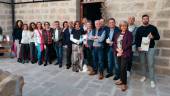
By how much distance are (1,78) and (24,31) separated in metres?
4.69

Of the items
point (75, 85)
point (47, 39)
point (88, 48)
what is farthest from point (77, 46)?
point (75, 85)

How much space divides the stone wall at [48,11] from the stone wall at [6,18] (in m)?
0.38

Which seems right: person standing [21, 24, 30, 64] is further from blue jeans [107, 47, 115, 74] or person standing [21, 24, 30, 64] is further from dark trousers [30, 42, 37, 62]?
blue jeans [107, 47, 115, 74]

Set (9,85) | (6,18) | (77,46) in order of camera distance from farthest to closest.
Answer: (6,18) < (77,46) < (9,85)

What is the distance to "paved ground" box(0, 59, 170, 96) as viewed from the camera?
5.48 metres

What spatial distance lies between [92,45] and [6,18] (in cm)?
517

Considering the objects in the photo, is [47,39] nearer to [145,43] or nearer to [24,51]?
[24,51]

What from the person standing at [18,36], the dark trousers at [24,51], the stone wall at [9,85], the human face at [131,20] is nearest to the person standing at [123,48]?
the human face at [131,20]

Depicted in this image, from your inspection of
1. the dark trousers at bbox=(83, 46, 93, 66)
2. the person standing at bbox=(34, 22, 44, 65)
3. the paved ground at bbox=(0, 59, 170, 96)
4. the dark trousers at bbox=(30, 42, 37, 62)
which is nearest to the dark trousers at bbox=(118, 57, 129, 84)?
A: the paved ground at bbox=(0, 59, 170, 96)

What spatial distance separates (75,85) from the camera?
6.00 m

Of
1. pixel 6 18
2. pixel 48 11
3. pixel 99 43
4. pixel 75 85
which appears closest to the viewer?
pixel 75 85

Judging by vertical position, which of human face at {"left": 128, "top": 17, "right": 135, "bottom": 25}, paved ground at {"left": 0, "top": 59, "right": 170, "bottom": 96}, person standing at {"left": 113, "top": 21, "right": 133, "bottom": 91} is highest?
human face at {"left": 128, "top": 17, "right": 135, "bottom": 25}

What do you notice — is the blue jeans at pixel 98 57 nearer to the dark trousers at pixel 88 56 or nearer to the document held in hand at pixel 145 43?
the dark trousers at pixel 88 56

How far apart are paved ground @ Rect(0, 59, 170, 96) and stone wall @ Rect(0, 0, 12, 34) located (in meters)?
3.40
